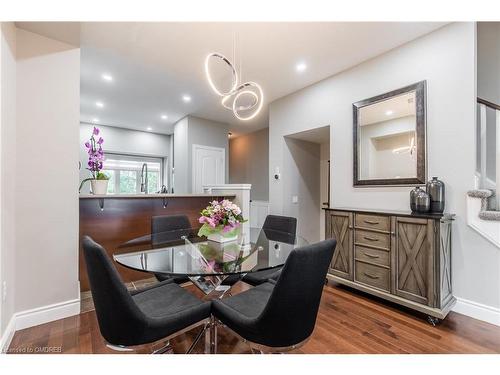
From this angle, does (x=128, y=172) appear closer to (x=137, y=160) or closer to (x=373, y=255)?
(x=137, y=160)

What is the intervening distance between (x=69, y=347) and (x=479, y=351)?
9.75 ft

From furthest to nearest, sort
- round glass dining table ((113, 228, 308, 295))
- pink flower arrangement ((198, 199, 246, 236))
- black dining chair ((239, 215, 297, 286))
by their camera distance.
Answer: black dining chair ((239, 215, 297, 286)), pink flower arrangement ((198, 199, 246, 236)), round glass dining table ((113, 228, 308, 295))

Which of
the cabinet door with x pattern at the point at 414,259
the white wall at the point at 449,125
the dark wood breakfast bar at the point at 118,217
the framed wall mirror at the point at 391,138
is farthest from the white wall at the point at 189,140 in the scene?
the cabinet door with x pattern at the point at 414,259

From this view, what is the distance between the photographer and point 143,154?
262 inches

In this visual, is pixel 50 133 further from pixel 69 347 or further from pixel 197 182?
→ pixel 197 182

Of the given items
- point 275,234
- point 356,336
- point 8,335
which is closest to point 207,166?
point 275,234

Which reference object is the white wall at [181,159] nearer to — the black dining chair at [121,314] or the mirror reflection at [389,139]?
the mirror reflection at [389,139]

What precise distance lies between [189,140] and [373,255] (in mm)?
4259

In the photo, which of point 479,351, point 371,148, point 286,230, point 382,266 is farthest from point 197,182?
point 479,351

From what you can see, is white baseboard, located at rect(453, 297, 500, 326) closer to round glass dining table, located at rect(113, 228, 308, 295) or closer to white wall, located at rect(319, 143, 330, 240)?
round glass dining table, located at rect(113, 228, 308, 295)

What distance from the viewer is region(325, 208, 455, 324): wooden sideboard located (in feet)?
6.86

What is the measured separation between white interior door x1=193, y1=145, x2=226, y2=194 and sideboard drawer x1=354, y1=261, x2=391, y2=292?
3780mm

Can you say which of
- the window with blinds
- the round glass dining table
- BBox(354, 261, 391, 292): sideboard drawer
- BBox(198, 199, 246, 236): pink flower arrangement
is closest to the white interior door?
the window with blinds

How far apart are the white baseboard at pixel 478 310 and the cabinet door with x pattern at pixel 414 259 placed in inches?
18.6
